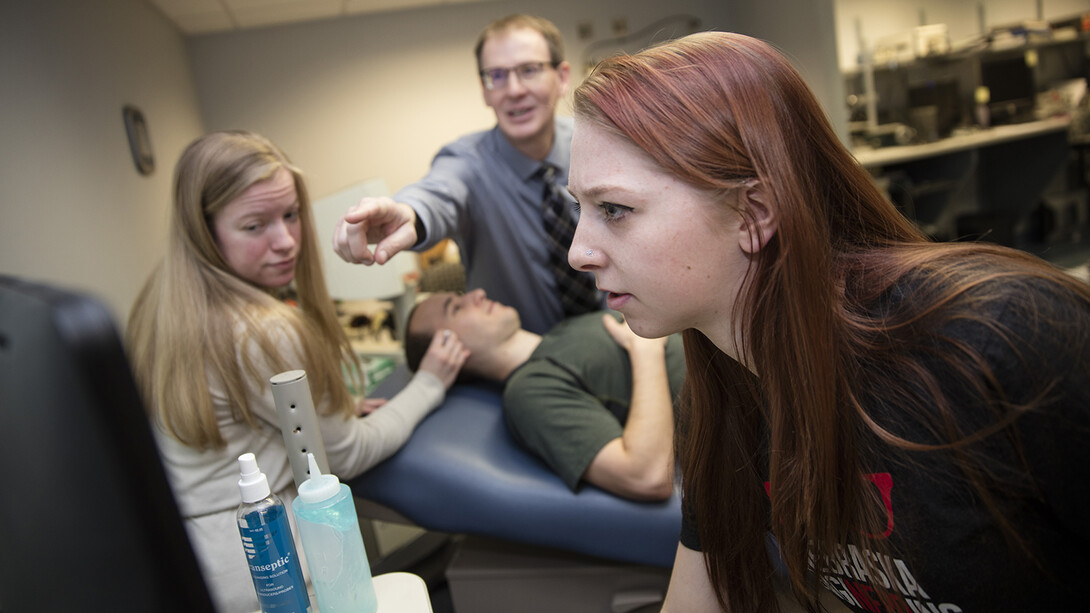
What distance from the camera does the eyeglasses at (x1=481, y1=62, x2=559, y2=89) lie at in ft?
6.38

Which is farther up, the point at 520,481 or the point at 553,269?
the point at 553,269

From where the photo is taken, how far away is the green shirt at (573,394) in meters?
1.45

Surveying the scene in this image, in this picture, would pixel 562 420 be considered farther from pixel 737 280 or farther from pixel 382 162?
pixel 382 162

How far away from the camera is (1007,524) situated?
642 mm

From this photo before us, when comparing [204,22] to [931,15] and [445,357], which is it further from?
[931,15]

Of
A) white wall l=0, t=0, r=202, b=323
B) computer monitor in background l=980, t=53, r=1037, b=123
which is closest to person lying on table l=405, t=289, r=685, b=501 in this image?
white wall l=0, t=0, r=202, b=323

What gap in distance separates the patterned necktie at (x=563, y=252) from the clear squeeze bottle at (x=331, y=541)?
1276 mm

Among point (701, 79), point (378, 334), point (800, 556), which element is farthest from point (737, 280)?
point (378, 334)

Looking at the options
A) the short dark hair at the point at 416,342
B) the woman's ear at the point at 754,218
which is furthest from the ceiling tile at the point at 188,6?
the woman's ear at the point at 754,218

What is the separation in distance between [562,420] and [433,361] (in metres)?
0.48

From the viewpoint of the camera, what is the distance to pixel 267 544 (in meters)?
0.75

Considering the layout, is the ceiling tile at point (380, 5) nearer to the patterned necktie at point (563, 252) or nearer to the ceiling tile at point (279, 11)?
the ceiling tile at point (279, 11)

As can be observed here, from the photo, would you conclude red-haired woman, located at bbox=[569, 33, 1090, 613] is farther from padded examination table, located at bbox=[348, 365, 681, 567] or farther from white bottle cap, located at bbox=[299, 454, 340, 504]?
padded examination table, located at bbox=[348, 365, 681, 567]

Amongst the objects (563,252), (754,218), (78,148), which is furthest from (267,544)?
(78,148)
